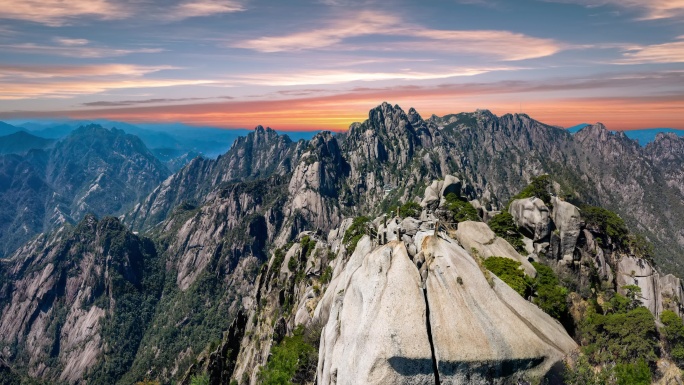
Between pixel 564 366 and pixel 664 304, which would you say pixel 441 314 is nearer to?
pixel 564 366

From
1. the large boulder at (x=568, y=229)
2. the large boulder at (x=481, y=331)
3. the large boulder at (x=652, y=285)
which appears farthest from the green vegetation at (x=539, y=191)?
the large boulder at (x=481, y=331)

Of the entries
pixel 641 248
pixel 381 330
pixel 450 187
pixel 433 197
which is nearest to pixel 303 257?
pixel 433 197

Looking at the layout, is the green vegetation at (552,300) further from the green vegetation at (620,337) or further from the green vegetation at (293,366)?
the green vegetation at (293,366)

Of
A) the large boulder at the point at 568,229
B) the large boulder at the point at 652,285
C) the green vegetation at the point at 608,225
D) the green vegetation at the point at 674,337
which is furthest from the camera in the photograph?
the green vegetation at the point at 608,225

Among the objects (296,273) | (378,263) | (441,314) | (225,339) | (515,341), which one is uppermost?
(378,263)

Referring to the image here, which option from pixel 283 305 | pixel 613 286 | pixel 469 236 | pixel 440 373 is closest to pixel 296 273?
pixel 283 305

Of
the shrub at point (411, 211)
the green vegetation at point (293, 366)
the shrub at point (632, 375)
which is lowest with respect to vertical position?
the green vegetation at point (293, 366)

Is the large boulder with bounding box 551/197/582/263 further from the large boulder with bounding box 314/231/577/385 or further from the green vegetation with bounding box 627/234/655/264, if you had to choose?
the large boulder with bounding box 314/231/577/385
